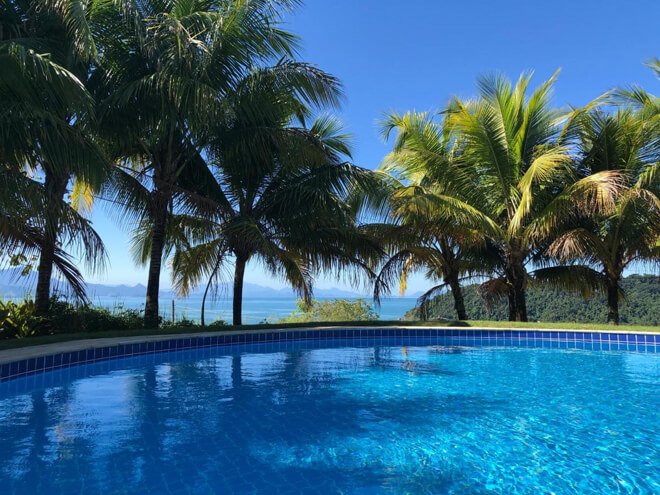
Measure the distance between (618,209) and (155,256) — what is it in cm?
1058

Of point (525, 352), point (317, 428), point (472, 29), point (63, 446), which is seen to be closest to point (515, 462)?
point (317, 428)

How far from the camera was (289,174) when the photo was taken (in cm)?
1138

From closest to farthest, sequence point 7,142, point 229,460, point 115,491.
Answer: point 115,491 < point 229,460 < point 7,142

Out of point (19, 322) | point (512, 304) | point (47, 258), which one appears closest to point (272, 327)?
point (47, 258)

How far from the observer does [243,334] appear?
994 cm

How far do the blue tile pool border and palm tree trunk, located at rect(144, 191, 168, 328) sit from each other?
155 cm

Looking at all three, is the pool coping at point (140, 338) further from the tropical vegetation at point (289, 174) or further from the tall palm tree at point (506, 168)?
the tall palm tree at point (506, 168)

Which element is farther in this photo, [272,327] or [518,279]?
[518,279]

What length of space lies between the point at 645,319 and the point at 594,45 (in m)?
15.2

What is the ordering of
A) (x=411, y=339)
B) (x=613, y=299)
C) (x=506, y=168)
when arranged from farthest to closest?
(x=613, y=299), (x=506, y=168), (x=411, y=339)

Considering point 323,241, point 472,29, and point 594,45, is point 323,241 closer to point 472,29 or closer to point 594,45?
point 472,29

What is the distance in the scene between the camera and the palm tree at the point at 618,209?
35.1ft

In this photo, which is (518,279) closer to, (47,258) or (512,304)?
(512,304)

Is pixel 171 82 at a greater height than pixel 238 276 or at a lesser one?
greater
